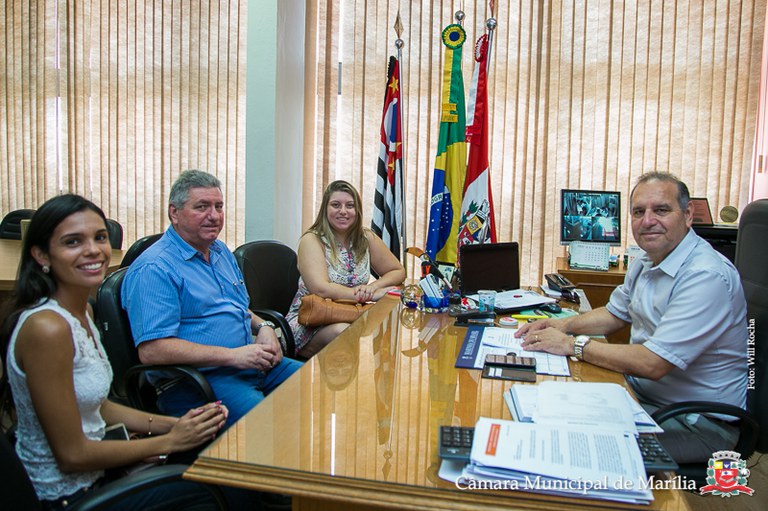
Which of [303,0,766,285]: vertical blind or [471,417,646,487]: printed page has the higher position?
[303,0,766,285]: vertical blind

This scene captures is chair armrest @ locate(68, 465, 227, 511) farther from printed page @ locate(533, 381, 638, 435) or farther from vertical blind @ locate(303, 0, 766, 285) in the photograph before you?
vertical blind @ locate(303, 0, 766, 285)

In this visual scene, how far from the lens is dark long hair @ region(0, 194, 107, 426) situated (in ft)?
4.11

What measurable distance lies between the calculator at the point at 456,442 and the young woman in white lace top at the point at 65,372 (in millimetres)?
564

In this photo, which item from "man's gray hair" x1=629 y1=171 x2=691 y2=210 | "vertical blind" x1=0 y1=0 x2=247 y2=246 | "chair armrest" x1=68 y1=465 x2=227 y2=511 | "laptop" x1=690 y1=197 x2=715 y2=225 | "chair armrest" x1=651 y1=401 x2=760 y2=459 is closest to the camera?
"chair armrest" x1=68 y1=465 x2=227 y2=511

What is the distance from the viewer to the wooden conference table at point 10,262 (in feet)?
8.24

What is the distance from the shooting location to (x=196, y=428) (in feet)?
4.61

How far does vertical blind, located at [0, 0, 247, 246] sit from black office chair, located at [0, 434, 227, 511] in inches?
138

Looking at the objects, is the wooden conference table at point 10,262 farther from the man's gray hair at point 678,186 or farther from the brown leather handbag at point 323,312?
the man's gray hair at point 678,186

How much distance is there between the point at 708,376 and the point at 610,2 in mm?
3264

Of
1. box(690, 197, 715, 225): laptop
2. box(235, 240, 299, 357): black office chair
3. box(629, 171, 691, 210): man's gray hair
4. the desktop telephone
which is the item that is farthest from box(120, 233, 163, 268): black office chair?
box(690, 197, 715, 225): laptop

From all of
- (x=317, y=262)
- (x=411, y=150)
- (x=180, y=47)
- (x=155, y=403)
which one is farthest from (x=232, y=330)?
(x=180, y=47)

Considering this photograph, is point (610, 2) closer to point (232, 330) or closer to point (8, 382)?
point (232, 330)

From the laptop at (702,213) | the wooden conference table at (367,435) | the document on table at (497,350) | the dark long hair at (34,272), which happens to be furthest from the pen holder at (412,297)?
the laptop at (702,213)

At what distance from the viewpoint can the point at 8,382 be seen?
125 centimetres
